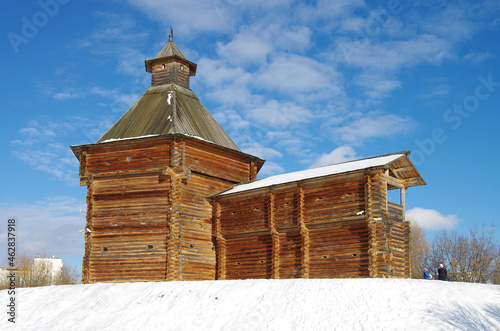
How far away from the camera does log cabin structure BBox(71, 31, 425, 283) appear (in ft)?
73.5

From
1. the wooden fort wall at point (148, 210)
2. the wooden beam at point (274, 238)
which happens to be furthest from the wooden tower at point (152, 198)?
the wooden beam at point (274, 238)

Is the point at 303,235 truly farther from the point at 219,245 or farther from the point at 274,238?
the point at 219,245

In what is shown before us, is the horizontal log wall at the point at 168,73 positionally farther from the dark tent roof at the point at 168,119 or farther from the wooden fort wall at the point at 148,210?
the wooden fort wall at the point at 148,210

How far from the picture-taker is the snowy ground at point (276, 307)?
588 inches

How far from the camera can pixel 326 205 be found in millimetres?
23125

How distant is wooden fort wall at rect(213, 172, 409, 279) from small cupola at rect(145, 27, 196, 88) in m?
10.2

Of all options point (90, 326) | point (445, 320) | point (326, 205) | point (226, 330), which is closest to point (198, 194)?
point (326, 205)

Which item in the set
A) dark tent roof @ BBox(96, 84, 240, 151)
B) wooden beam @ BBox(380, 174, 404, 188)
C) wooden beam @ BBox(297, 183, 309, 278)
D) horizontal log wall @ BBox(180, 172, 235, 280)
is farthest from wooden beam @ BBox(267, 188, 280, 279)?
dark tent roof @ BBox(96, 84, 240, 151)

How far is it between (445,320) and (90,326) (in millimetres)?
12330

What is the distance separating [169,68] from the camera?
33.1 m

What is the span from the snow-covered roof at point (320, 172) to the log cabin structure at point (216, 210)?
0.11 m

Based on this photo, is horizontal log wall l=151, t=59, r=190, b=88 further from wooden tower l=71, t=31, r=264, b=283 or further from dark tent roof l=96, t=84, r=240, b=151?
wooden tower l=71, t=31, r=264, b=283

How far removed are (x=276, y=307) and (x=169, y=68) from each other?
805 inches

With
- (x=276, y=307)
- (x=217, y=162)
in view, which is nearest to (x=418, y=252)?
(x=217, y=162)
